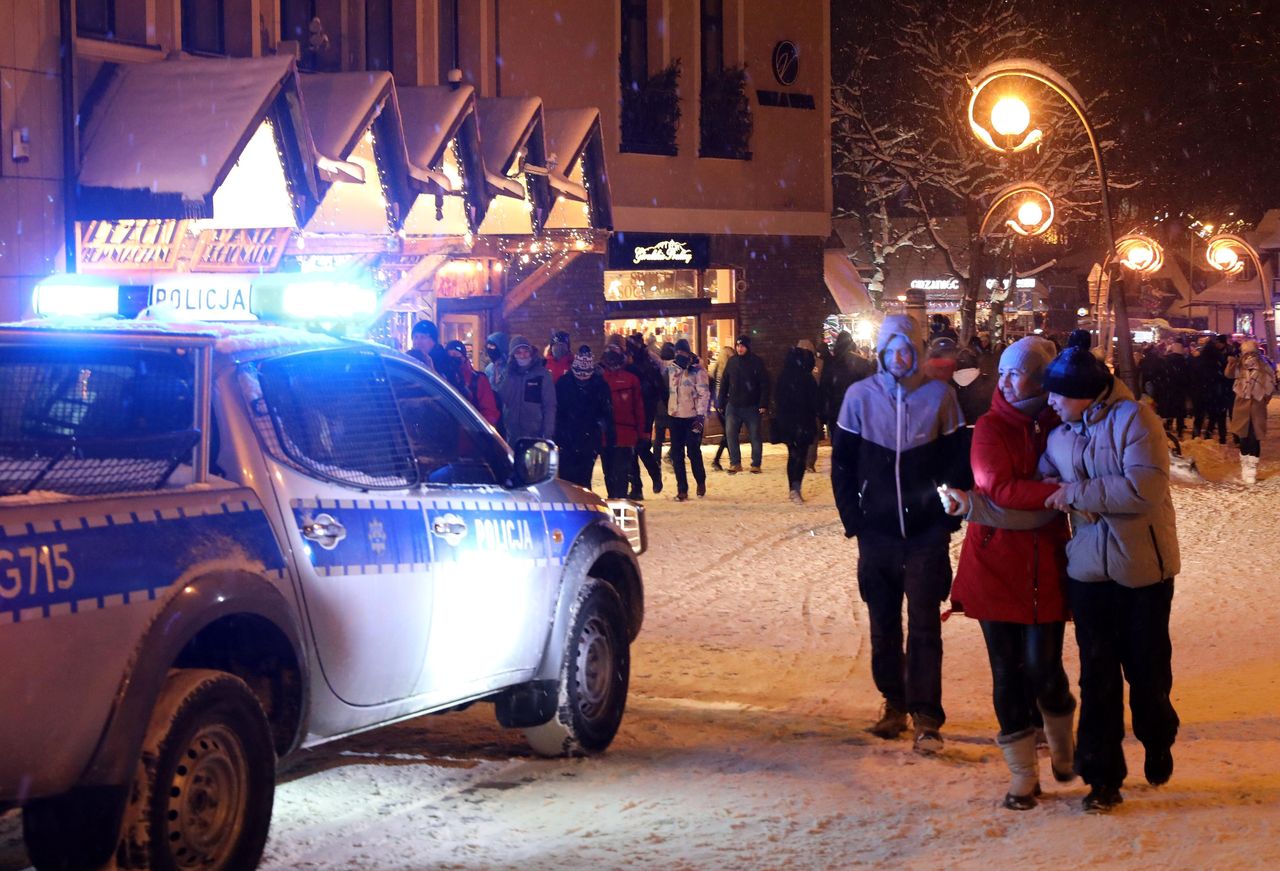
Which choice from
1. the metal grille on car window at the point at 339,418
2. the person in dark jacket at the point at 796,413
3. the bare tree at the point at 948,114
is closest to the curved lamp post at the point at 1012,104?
the person in dark jacket at the point at 796,413

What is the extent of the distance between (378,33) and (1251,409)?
12351 mm

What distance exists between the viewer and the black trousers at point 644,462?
58.6 feet

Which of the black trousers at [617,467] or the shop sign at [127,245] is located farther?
the black trousers at [617,467]

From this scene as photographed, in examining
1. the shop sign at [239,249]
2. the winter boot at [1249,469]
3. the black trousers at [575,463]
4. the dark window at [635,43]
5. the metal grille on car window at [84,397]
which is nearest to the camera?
the metal grille on car window at [84,397]

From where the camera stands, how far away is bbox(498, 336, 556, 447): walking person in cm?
1514

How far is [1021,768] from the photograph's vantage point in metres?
6.19

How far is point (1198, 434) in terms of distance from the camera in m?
32.2

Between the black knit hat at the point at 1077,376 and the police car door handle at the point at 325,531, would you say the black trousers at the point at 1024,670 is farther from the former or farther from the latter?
the police car door handle at the point at 325,531

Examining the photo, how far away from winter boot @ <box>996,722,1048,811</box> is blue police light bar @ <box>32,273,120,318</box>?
4741 mm

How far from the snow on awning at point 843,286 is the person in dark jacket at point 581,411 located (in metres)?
20.4

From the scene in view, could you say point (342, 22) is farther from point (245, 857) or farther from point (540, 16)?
point (245, 857)

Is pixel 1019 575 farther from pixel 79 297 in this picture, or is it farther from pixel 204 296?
pixel 79 297

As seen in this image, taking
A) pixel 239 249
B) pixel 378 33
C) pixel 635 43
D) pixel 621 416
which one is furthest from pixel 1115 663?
pixel 635 43

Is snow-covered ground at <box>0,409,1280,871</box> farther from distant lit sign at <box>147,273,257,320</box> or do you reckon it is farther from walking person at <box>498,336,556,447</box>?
walking person at <box>498,336,556,447</box>
